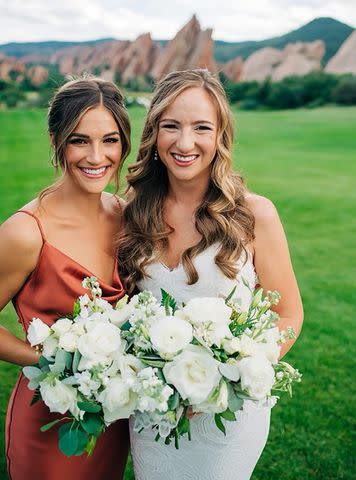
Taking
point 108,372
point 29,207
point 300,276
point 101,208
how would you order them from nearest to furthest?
point 108,372
point 29,207
point 101,208
point 300,276

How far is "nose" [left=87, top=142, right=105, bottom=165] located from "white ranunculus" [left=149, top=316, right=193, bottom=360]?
1205mm

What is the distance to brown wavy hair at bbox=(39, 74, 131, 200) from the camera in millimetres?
3115

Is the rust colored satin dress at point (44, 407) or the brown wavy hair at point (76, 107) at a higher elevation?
the brown wavy hair at point (76, 107)

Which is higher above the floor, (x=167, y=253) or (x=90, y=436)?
(x=167, y=253)

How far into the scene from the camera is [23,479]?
3.18 metres

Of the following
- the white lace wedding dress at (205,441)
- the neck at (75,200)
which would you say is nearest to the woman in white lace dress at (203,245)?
the white lace wedding dress at (205,441)

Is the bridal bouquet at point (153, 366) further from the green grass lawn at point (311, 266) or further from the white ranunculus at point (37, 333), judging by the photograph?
the green grass lawn at point (311, 266)

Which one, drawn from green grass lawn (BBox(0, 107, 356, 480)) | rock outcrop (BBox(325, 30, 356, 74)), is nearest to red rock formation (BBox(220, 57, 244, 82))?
rock outcrop (BBox(325, 30, 356, 74))

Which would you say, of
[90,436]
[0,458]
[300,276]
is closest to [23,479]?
[90,436]

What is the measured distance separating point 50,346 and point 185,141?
1423 millimetres

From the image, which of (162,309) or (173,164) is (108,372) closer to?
(162,309)

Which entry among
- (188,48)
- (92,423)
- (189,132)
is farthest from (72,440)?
(188,48)

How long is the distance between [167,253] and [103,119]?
876mm

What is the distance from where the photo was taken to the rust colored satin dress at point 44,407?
120 inches
